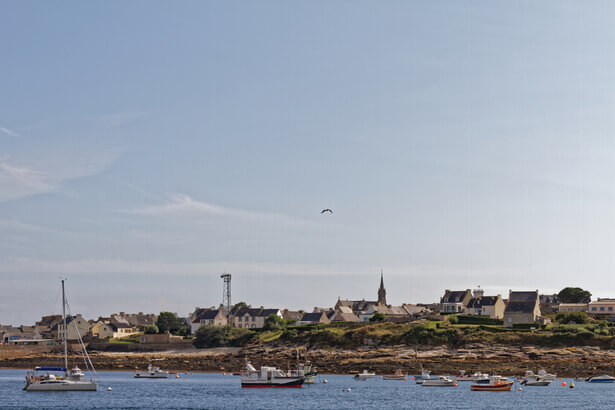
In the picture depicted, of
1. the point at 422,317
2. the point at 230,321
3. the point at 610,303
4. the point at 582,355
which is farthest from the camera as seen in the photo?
the point at 230,321

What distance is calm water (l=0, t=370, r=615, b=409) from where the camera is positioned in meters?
69.4

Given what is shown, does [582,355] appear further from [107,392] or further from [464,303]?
[107,392]

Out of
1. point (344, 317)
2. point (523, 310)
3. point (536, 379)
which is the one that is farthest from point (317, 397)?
point (344, 317)

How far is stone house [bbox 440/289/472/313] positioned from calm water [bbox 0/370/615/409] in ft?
192

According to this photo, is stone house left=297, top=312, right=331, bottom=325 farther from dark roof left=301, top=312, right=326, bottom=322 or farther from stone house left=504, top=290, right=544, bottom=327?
stone house left=504, top=290, right=544, bottom=327

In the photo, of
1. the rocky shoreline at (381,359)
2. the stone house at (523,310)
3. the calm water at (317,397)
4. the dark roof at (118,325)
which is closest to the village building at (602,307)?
the stone house at (523,310)

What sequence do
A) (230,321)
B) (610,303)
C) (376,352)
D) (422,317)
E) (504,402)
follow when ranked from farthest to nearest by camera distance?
(230,321)
(610,303)
(422,317)
(376,352)
(504,402)

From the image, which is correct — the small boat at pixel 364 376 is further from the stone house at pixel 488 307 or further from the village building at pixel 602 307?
the village building at pixel 602 307

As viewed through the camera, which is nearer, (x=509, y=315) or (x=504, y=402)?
(x=504, y=402)

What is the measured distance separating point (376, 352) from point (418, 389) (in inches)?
1210

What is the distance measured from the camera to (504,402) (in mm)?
72875

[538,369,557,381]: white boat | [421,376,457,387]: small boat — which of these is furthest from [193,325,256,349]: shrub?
[538,369,557,381]: white boat

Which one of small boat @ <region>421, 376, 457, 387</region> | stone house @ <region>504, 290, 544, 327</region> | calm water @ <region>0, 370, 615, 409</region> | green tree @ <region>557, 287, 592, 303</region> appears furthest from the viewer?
green tree @ <region>557, 287, 592, 303</region>

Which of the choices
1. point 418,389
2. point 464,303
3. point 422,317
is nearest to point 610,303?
point 464,303
